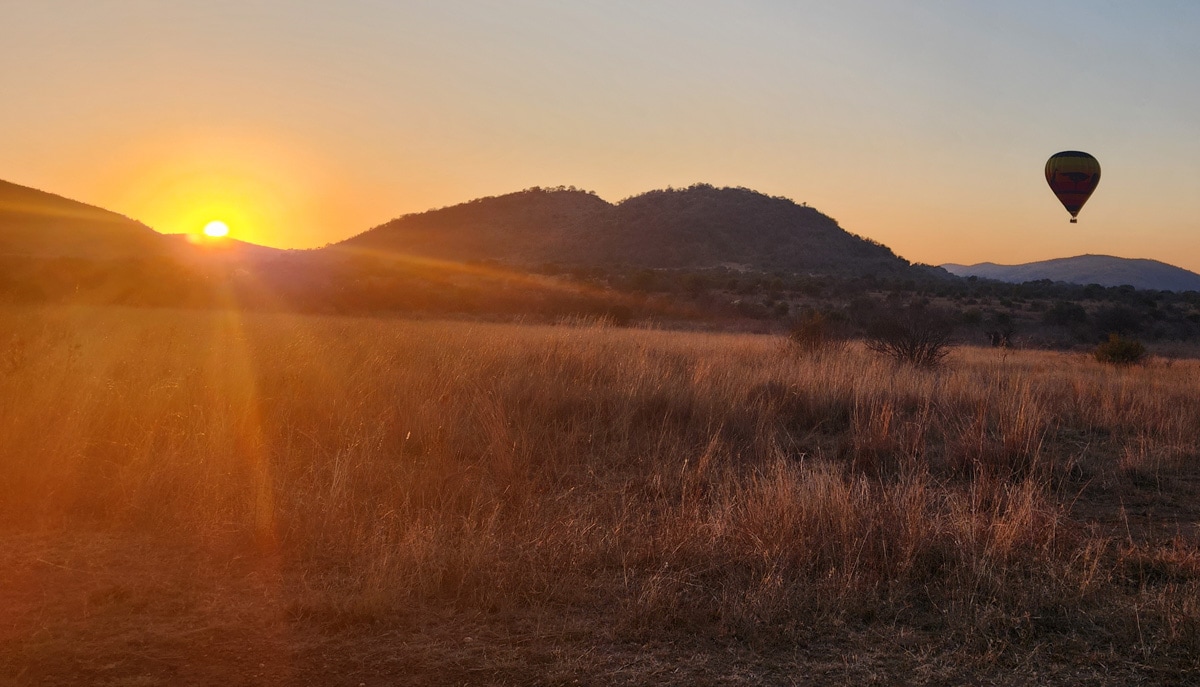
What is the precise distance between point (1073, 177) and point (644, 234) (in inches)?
2462

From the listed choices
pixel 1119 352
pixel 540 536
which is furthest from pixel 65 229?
pixel 540 536

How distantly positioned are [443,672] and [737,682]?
4.25 ft

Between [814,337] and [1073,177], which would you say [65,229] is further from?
[1073,177]

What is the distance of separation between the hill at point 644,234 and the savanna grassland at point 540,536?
69021 millimetres

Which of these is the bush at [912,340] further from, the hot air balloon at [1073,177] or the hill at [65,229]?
the hill at [65,229]

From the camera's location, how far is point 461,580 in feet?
15.0

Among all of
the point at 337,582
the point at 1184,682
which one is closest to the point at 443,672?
the point at 337,582

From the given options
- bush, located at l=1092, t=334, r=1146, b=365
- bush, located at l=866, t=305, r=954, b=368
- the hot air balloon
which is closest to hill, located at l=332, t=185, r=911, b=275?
the hot air balloon

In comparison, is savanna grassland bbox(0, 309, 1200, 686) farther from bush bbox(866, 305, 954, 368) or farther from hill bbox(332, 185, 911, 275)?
hill bbox(332, 185, 911, 275)

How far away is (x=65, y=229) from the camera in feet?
227

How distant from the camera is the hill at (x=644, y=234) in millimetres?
84812

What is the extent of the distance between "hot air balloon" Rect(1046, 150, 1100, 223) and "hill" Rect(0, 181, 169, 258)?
57.0 m

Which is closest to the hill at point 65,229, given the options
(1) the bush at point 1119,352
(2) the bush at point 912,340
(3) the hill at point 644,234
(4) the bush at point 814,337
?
(3) the hill at point 644,234

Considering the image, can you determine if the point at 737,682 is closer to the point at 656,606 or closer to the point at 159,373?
the point at 656,606
